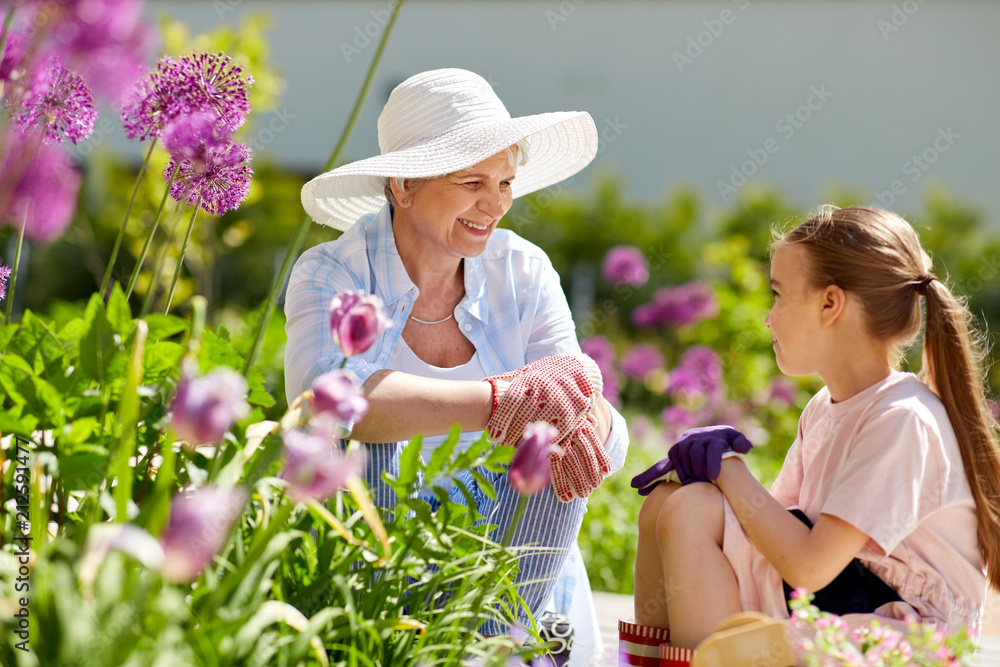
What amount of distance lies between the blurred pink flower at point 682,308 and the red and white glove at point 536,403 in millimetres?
3705

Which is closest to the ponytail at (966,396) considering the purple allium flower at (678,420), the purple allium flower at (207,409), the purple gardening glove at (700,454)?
the purple gardening glove at (700,454)

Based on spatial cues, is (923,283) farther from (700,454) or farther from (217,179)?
(217,179)

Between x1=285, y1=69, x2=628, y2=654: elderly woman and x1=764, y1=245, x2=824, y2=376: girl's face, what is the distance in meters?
0.45

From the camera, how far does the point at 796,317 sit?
6.65 ft

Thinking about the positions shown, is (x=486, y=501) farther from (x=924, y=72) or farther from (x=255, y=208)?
(x=924, y=72)

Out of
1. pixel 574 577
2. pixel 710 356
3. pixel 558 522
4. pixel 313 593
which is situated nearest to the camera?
pixel 313 593

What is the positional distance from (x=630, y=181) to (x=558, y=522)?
1798 centimetres

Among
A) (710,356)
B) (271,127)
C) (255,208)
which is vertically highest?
(255,208)

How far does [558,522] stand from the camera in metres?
2.02

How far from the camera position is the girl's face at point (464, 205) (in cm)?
226

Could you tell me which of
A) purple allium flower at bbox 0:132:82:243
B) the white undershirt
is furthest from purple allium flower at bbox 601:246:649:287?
purple allium flower at bbox 0:132:82:243

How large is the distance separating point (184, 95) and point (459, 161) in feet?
2.39

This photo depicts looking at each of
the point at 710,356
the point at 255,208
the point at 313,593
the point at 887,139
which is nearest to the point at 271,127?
the point at 710,356

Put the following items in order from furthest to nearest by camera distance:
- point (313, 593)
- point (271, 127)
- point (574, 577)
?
point (271, 127), point (574, 577), point (313, 593)
